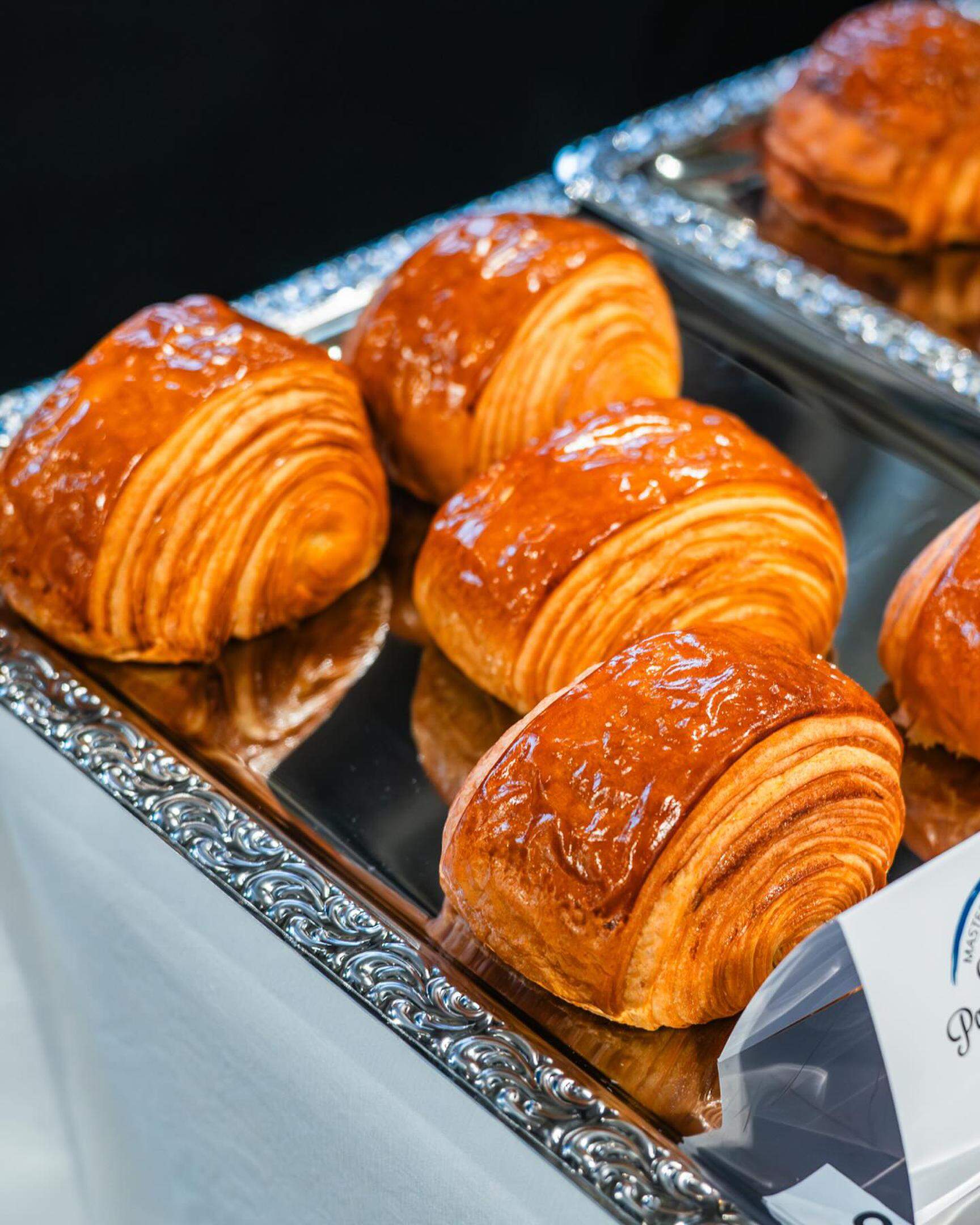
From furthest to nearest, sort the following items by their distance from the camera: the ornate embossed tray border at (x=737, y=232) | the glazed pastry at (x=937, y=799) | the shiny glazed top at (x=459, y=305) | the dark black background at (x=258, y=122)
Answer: the dark black background at (x=258, y=122) < the ornate embossed tray border at (x=737, y=232) < the shiny glazed top at (x=459, y=305) < the glazed pastry at (x=937, y=799)

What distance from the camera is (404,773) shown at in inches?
53.4

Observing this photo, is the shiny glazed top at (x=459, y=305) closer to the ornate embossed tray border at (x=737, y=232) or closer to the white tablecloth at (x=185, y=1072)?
the ornate embossed tray border at (x=737, y=232)

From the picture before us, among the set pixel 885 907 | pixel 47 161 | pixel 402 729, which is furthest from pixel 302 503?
pixel 47 161

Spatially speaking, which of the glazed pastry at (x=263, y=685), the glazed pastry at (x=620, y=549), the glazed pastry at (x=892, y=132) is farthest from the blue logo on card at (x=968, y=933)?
the glazed pastry at (x=892, y=132)

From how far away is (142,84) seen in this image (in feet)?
9.89

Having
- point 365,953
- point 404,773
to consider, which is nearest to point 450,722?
point 404,773

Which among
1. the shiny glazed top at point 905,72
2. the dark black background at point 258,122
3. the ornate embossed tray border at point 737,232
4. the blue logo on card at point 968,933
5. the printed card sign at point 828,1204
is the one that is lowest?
the dark black background at point 258,122

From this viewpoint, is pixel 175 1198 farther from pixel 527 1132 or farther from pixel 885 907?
pixel 885 907

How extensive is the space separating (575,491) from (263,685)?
354 millimetres

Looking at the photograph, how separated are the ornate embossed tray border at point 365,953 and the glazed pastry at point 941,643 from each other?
489 mm

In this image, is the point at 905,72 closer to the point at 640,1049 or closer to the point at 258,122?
the point at 640,1049

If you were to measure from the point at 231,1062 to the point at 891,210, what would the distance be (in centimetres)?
143

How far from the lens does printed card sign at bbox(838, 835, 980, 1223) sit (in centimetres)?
91

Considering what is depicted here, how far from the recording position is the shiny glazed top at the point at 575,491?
1338mm
